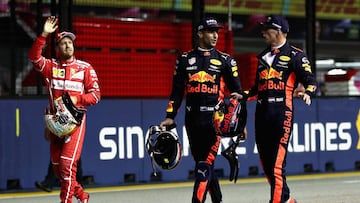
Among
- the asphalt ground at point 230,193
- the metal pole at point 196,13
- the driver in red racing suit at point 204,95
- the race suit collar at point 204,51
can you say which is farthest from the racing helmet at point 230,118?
the metal pole at point 196,13

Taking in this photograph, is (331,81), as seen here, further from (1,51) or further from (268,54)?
(268,54)

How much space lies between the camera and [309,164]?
14.9 meters

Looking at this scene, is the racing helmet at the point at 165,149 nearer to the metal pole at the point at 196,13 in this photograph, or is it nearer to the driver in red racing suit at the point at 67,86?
the driver in red racing suit at the point at 67,86

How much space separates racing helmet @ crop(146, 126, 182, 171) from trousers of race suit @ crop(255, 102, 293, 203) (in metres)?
1.06

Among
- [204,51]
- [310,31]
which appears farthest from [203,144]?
[310,31]

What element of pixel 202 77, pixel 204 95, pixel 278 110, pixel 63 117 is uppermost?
pixel 202 77

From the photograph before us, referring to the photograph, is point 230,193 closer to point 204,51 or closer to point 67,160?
point 67,160

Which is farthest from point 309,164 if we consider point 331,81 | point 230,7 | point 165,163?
point 165,163

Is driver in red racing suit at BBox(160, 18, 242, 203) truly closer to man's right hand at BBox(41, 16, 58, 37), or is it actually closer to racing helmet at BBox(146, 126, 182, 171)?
racing helmet at BBox(146, 126, 182, 171)

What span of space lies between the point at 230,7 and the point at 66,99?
9272 mm

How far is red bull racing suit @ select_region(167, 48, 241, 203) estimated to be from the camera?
27.9ft

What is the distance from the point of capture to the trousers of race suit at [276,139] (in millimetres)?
8062

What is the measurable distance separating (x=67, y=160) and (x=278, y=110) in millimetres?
2428

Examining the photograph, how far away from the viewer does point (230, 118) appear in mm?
8336
